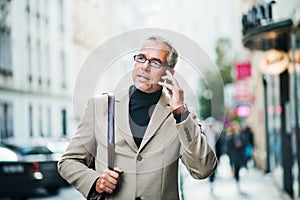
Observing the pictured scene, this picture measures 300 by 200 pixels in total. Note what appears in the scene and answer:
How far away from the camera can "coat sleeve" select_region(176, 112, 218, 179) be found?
2.53 m

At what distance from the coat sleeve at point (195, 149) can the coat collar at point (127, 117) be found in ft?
0.47

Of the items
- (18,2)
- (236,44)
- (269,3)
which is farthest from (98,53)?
(236,44)

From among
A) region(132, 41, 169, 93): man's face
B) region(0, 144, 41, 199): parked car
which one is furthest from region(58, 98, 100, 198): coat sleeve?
region(0, 144, 41, 199): parked car

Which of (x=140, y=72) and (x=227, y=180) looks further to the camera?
(x=227, y=180)

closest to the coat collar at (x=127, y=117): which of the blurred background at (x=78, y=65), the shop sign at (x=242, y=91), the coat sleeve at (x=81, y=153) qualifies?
the coat sleeve at (x=81, y=153)

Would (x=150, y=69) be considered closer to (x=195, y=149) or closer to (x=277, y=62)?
(x=195, y=149)

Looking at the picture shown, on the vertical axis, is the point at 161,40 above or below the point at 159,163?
above

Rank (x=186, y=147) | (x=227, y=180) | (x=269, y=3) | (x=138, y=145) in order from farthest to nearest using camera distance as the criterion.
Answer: (x=227, y=180), (x=269, y=3), (x=138, y=145), (x=186, y=147)

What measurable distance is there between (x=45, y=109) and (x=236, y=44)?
60.2 ft

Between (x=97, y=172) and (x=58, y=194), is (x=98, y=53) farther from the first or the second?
(x=58, y=194)

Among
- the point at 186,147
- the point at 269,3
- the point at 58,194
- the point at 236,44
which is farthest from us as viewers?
the point at 236,44

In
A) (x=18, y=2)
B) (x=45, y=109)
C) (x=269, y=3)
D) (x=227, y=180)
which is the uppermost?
(x=18, y=2)

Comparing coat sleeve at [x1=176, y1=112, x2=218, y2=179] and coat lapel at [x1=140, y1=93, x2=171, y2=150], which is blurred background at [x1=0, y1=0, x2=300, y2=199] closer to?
coat lapel at [x1=140, y1=93, x2=171, y2=150]

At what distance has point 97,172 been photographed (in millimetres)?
2770
